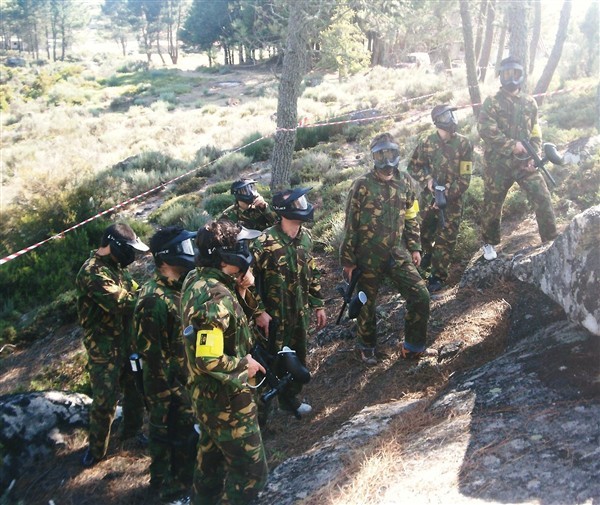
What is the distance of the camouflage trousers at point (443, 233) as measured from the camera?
22.1ft

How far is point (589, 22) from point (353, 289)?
1083 inches

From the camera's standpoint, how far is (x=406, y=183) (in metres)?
5.47

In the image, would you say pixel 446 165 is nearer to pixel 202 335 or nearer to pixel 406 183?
pixel 406 183

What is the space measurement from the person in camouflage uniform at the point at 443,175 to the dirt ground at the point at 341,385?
1.45 ft

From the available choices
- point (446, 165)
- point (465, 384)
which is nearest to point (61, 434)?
point (465, 384)

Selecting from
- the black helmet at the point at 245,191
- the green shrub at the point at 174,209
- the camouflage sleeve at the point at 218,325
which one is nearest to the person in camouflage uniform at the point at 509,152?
the black helmet at the point at 245,191

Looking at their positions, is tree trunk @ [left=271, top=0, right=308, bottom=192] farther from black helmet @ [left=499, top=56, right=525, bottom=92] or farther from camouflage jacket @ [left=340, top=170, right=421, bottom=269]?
camouflage jacket @ [left=340, top=170, right=421, bottom=269]

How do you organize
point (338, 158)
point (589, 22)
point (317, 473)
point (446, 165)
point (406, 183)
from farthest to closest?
1. point (589, 22)
2. point (338, 158)
3. point (446, 165)
4. point (406, 183)
5. point (317, 473)

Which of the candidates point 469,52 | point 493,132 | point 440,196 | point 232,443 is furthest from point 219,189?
point 232,443

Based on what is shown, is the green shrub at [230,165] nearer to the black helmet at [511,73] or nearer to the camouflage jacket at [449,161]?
the camouflage jacket at [449,161]

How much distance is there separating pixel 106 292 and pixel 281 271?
143 centimetres

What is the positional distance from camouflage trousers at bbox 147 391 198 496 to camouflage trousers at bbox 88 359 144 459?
28.5 inches

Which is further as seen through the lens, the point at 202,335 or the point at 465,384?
the point at 465,384

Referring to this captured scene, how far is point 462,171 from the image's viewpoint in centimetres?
656
